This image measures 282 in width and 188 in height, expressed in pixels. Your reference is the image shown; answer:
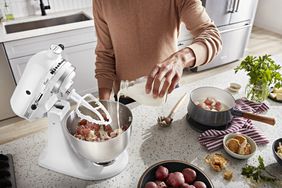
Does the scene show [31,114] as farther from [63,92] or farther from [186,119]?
[186,119]

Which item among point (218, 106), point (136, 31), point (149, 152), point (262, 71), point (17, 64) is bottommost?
point (17, 64)

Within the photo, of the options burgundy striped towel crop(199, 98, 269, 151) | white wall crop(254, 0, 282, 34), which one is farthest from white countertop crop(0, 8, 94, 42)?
white wall crop(254, 0, 282, 34)

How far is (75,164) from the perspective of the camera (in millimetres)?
812

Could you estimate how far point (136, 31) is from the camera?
1212mm

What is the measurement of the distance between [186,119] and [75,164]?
1.68 ft

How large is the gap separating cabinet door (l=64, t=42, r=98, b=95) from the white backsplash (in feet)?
2.05

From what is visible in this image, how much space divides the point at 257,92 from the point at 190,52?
46 cm

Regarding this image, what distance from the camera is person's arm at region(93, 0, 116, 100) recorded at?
120 centimetres

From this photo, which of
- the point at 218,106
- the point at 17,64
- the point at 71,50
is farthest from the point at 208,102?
the point at 17,64

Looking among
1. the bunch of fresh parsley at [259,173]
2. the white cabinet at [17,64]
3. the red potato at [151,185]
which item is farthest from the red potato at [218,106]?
the white cabinet at [17,64]

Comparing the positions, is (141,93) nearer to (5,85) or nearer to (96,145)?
(96,145)

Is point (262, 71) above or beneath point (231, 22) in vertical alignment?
above

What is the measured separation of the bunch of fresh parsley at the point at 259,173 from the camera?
805mm

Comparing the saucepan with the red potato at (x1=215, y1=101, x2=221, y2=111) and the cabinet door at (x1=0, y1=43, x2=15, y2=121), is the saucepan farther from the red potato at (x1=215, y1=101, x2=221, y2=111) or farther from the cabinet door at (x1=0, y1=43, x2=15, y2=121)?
the cabinet door at (x1=0, y1=43, x2=15, y2=121)
